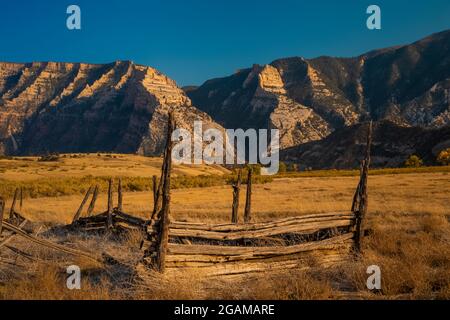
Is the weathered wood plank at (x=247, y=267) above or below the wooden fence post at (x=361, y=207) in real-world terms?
below

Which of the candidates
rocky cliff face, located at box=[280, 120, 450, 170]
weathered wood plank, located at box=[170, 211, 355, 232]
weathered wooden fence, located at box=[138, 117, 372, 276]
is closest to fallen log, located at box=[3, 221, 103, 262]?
weathered wooden fence, located at box=[138, 117, 372, 276]

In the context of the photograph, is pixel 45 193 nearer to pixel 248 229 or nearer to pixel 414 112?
pixel 248 229

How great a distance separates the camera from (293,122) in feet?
550

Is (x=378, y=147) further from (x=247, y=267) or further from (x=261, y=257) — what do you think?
(x=247, y=267)

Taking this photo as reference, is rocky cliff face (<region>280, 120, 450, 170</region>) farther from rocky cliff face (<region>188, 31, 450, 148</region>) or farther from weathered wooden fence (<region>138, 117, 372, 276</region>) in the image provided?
weathered wooden fence (<region>138, 117, 372, 276</region>)

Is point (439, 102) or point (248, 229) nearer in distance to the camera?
point (248, 229)

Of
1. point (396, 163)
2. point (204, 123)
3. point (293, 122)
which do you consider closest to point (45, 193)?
point (396, 163)

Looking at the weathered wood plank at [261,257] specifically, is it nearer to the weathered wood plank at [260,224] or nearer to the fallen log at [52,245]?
the weathered wood plank at [260,224]

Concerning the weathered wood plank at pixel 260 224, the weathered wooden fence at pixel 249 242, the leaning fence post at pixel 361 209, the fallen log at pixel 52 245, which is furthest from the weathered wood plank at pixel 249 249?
the fallen log at pixel 52 245

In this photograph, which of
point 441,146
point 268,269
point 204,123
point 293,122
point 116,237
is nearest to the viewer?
point 268,269

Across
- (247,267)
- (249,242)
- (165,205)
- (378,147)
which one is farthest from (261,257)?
(378,147)

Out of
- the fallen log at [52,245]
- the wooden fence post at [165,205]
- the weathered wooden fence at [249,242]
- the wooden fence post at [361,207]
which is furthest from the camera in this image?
the wooden fence post at [361,207]

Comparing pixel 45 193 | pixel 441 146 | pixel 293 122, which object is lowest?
pixel 45 193
